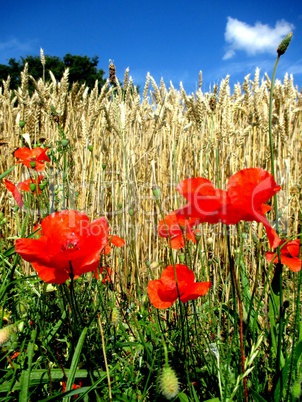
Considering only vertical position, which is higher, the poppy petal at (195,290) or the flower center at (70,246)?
the flower center at (70,246)

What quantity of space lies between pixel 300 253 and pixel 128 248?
111cm

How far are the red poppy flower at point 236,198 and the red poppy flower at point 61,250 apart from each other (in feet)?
0.54

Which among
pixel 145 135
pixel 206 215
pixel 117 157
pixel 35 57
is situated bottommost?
pixel 206 215

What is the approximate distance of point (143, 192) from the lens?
2191 mm

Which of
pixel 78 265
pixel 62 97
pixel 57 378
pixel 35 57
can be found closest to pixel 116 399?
pixel 57 378

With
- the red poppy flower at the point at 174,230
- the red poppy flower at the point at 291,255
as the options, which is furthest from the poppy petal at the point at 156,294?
the red poppy flower at the point at 291,255

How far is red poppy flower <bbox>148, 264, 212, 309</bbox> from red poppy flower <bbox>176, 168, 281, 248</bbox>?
0.26 meters

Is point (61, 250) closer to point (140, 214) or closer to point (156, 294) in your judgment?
point (156, 294)

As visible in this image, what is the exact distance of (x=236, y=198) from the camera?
0.60 metres

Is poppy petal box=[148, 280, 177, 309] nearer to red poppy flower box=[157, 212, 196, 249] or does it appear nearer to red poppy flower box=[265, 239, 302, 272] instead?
red poppy flower box=[157, 212, 196, 249]

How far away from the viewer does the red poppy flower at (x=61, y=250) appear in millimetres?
654

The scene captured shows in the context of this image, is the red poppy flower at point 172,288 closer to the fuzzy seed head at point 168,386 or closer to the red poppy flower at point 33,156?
the fuzzy seed head at point 168,386

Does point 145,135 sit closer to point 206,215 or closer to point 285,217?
point 285,217

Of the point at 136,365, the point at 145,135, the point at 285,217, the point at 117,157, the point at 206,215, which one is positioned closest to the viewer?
the point at 206,215
